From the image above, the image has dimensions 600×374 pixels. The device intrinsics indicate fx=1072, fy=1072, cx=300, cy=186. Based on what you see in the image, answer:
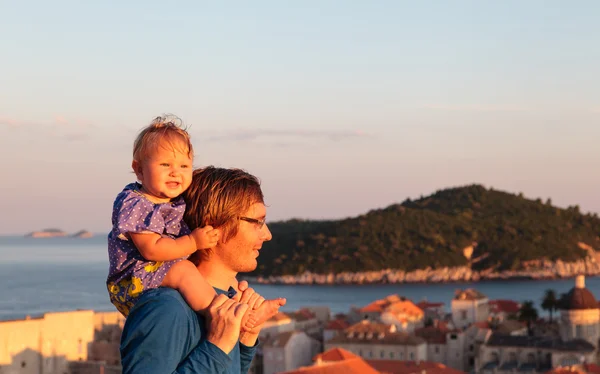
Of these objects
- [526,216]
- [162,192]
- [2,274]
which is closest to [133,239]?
[162,192]

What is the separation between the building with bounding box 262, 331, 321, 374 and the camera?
116ft

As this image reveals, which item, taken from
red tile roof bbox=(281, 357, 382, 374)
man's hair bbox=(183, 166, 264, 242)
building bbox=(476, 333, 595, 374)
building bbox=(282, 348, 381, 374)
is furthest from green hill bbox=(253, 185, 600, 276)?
man's hair bbox=(183, 166, 264, 242)

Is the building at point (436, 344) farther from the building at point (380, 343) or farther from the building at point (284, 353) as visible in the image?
the building at point (284, 353)

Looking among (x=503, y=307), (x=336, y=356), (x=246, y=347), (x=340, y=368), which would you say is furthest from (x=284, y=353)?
(x=246, y=347)

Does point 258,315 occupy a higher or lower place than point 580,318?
higher

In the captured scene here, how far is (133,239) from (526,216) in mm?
146930

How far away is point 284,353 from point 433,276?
321ft

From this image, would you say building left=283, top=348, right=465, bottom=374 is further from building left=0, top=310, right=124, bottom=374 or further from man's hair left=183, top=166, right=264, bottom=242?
man's hair left=183, top=166, right=264, bottom=242

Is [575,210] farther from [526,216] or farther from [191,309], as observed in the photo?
[191,309]

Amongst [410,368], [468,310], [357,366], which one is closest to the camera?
[357,366]

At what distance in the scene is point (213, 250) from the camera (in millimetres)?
2785

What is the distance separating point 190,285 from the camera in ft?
8.54

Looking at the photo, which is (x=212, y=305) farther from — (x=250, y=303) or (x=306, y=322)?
(x=306, y=322)

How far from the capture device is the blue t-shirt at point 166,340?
2.46 m
